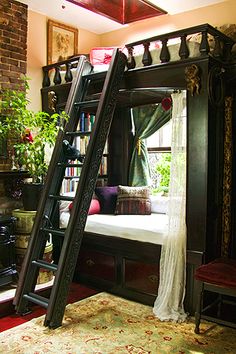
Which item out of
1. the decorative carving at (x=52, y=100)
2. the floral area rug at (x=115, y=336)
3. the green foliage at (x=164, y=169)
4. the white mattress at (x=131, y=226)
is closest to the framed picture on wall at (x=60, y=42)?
the decorative carving at (x=52, y=100)

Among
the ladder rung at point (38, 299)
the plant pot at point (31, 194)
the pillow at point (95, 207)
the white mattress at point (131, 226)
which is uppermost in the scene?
the plant pot at point (31, 194)

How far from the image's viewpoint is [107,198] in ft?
15.0

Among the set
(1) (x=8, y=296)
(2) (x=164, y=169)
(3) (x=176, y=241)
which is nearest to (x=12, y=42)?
(2) (x=164, y=169)

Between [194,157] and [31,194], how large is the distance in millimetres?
1718

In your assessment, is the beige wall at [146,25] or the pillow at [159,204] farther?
the pillow at [159,204]

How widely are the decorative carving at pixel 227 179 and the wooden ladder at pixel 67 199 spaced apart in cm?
105

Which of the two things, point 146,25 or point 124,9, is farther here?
point 146,25

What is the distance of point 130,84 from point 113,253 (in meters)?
1.71

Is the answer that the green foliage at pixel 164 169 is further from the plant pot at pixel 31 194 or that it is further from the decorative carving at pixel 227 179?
the plant pot at pixel 31 194

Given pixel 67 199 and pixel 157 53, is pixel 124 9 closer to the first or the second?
pixel 157 53

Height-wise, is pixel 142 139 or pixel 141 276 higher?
pixel 142 139

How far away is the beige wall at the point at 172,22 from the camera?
4286mm

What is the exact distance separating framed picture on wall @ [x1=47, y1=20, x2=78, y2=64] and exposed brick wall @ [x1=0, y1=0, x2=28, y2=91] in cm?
41

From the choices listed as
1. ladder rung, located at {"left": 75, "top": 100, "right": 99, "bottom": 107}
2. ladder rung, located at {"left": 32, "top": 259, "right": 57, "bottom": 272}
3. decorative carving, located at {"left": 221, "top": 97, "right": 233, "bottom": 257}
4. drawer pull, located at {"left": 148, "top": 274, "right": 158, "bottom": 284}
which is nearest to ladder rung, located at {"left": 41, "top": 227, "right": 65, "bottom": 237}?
ladder rung, located at {"left": 32, "top": 259, "right": 57, "bottom": 272}
